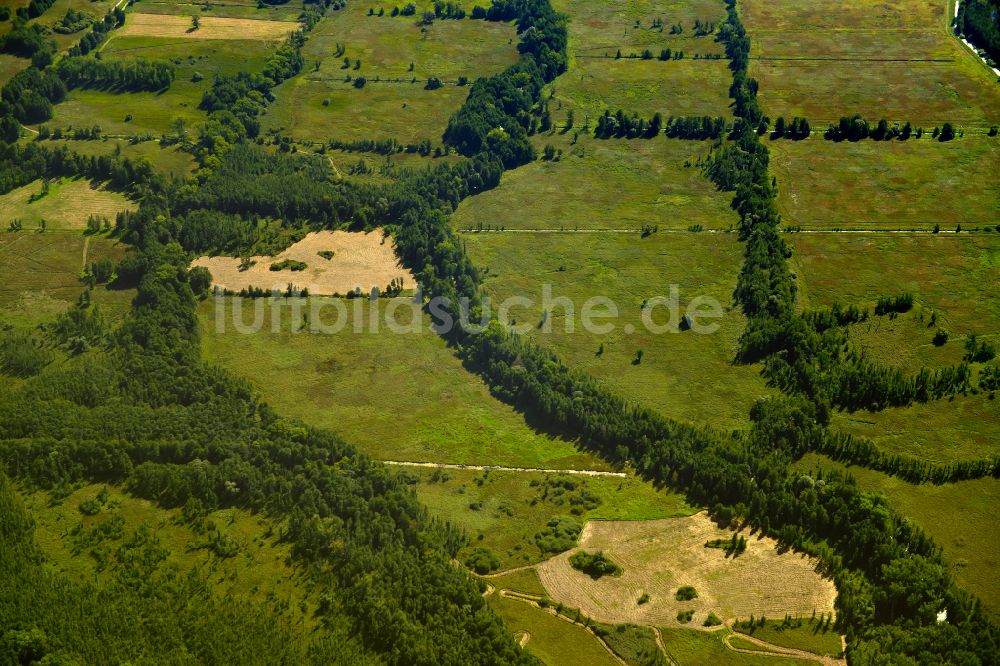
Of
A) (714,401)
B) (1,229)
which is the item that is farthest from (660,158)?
(1,229)

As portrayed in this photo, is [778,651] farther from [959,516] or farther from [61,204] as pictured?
[61,204]

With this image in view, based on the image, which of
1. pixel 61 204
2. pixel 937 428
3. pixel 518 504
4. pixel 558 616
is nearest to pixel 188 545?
pixel 518 504

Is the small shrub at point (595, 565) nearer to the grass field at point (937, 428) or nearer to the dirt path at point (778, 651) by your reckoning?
the dirt path at point (778, 651)

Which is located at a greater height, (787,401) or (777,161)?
(777,161)

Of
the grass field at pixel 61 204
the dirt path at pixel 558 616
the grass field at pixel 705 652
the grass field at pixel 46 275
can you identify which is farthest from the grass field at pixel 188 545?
the grass field at pixel 61 204

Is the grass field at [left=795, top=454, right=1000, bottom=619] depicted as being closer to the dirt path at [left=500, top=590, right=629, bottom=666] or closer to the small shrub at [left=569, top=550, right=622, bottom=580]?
the small shrub at [left=569, top=550, right=622, bottom=580]

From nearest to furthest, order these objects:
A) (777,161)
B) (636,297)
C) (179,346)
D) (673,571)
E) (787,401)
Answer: (673,571) < (787,401) < (179,346) < (636,297) < (777,161)

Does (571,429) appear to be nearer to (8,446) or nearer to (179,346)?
(179,346)
